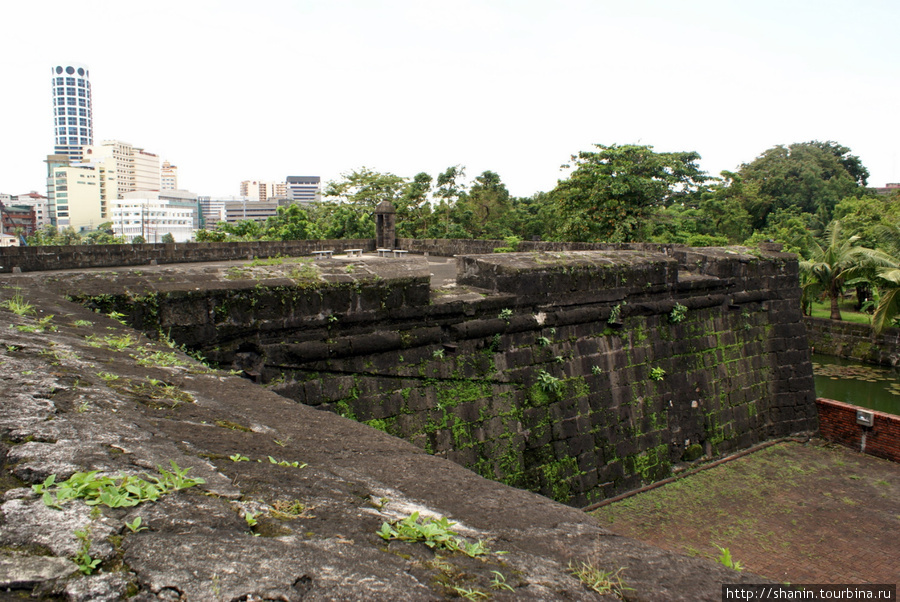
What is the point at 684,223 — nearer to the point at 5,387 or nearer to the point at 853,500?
the point at 853,500

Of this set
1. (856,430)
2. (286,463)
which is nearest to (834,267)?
(856,430)

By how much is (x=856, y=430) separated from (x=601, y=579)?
9.93m

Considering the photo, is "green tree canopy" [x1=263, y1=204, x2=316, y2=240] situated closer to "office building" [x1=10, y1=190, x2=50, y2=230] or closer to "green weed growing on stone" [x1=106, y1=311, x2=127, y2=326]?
"green weed growing on stone" [x1=106, y1=311, x2=127, y2=326]

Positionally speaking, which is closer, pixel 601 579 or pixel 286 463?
pixel 601 579

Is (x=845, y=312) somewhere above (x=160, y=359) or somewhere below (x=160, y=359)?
below

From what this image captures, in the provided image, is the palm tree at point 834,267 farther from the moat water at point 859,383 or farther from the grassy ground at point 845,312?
the moat water at point 859,383

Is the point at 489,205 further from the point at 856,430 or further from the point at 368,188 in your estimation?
the point at 856,430

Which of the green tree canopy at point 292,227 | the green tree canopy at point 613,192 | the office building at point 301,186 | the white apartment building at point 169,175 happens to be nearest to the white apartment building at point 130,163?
the white apartment building at point 169,175

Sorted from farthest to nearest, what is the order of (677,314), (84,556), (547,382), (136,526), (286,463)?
(677,314)
(547,382)
(286,463)
(136,526)
(84,556)

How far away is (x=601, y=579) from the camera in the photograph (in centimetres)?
154

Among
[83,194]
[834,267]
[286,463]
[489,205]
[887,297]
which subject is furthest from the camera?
[83,194]

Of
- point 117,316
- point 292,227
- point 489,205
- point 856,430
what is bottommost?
point 856,430

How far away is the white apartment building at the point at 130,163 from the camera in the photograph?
124 meters

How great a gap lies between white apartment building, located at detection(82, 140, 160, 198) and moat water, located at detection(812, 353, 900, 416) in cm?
12740
